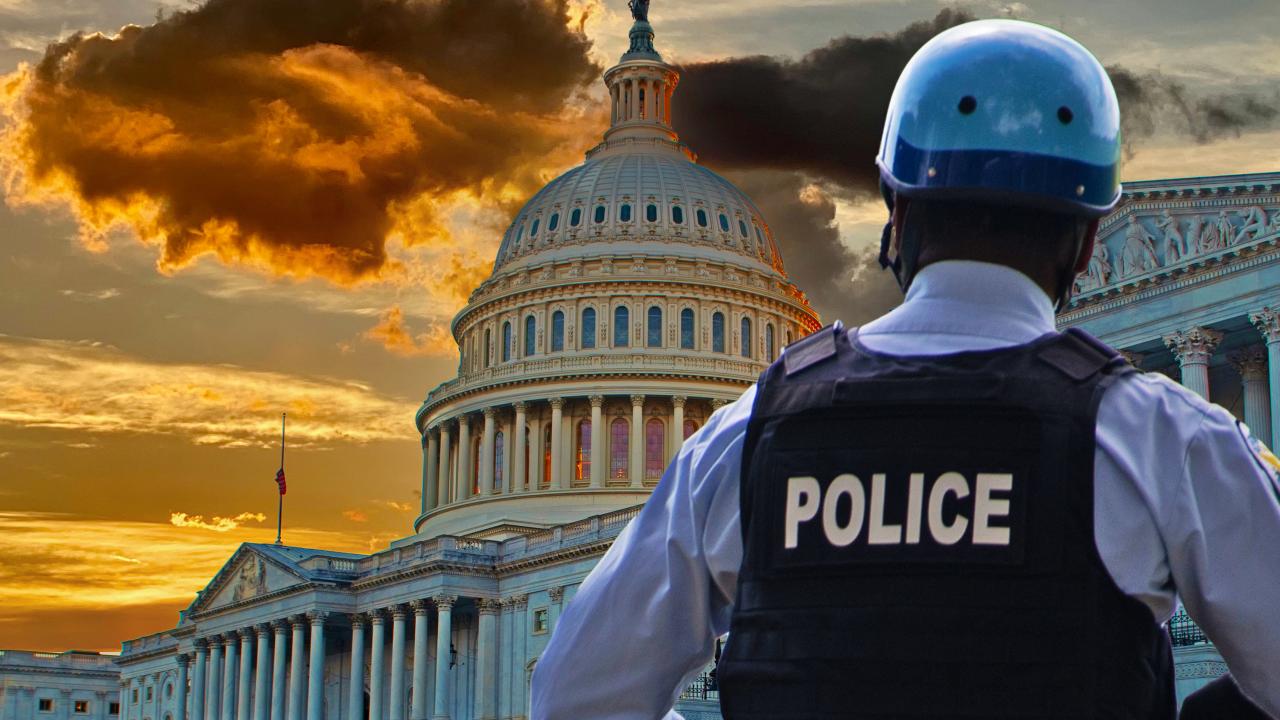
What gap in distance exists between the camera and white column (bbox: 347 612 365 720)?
82812mm

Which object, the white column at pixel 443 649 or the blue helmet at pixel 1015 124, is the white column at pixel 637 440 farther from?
the blue helmet at pixel 1015 124

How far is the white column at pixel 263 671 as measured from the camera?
8781cm

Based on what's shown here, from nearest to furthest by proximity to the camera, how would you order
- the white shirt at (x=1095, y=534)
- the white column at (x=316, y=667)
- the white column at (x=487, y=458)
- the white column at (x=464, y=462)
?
the white shirt at (x=1095, y=534)
the white column at (x=316, y=667)
the white column at (x=487, y=458)
the white column at (x=464, y=462)

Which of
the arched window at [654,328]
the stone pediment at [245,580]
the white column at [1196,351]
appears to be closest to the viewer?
the white column at [1196,351]

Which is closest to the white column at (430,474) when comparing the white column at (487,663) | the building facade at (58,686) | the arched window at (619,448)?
the arched window at (619,448)

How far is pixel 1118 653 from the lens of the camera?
3.23 meters

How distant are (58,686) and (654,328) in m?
49.6

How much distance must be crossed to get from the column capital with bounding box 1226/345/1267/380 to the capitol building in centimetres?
2759

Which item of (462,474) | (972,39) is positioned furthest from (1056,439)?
(462,474)

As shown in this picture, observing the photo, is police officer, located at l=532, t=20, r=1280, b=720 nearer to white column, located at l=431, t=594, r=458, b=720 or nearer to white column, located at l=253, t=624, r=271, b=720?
white column, located at l=431, t=594, r=458, b=720

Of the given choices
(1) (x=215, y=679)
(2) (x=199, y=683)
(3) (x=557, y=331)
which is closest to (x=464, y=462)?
(3) (x=557, y=331)

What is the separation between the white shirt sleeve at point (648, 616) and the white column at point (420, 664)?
75.8 m

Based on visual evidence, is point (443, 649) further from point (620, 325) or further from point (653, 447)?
point (620, 325)

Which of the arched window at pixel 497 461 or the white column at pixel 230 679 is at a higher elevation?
the arched window at pixel 497 461
